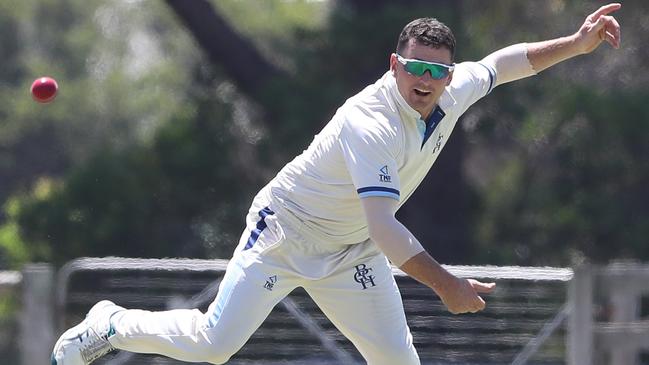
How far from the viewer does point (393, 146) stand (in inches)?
233

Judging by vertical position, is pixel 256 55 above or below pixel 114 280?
above

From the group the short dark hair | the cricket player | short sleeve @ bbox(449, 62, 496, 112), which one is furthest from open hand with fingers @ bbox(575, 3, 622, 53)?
the short dark hair

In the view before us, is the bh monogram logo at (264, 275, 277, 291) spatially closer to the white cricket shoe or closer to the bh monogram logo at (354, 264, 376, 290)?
the bh monogram logo at (354, 264, 376, 290)

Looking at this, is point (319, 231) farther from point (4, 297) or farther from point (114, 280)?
point (4, 297)

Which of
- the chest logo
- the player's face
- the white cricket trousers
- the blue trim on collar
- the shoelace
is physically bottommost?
the shoelace

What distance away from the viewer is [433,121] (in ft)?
20.3

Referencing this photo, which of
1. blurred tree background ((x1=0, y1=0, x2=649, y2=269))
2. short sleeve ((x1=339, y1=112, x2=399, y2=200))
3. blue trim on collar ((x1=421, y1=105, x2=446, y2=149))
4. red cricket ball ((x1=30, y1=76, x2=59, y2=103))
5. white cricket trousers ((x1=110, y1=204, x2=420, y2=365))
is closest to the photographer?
short sleeve ((x1=339, y1=112, x2=399, y2=200))

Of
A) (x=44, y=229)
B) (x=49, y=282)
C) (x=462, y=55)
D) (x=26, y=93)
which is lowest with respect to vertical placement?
(x=49, y=282)

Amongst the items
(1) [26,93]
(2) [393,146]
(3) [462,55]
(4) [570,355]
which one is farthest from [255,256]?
Result: (1) [26,93]

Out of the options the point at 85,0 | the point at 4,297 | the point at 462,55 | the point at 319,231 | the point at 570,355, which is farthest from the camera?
the point at 85,0

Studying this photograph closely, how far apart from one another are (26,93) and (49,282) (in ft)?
71.6

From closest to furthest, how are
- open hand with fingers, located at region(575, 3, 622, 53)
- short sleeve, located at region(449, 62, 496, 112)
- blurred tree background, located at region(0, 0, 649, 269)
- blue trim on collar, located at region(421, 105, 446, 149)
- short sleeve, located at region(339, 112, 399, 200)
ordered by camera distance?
1. short sleeve, located at region(339, 112, 399, 200)
2. blue trim on collar, located at region(421, 105, 446, 149)
3. short sleeve, located at region(449, 62, 496, 112)
4. open hand with fingers, located at region(575, 3, 622, 53)
5. blurred tree background, located at region(0, 0, 649, 269)

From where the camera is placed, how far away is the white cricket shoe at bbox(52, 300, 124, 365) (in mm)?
6578

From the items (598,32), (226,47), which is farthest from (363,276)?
(226,47)
